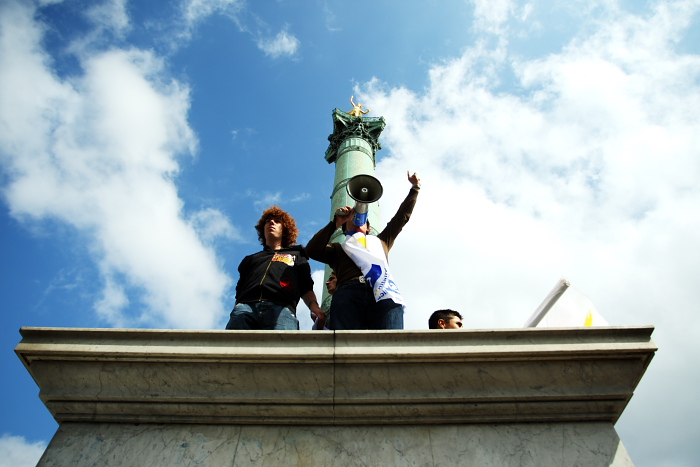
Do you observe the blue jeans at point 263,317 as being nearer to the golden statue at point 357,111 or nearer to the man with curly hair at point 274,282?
the man with curly hair at point 274,282

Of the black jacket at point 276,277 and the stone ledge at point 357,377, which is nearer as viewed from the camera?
the stone ledge at point 357,377

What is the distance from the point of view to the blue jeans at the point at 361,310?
14.3 ft

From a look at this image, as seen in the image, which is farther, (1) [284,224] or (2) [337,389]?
(1) [284,224]

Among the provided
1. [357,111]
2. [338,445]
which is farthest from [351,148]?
[338,445]

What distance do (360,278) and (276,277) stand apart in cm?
82

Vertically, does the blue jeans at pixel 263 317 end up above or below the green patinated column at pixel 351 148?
below

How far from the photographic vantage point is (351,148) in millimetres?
16406

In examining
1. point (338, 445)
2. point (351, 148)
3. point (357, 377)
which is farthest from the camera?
point (351, 148)

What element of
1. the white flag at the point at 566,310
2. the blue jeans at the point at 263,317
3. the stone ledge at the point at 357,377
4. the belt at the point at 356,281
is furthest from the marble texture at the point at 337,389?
the belt at the point at 356,281

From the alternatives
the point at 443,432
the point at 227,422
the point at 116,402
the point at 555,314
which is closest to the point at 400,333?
the point at 443,432

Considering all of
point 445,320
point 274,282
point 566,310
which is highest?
point 274,282

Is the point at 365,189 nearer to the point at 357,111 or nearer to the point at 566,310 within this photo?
the point at 566,310

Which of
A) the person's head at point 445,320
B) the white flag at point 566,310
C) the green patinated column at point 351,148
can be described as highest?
the green patinated column at point 351,148

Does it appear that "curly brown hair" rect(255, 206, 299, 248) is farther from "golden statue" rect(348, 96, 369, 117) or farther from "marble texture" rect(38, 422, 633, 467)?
"golden statue" rect(348, 96, 369, 117)
